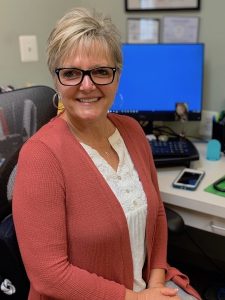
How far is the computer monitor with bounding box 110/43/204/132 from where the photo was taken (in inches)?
66.0

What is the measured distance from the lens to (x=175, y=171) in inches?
61.3

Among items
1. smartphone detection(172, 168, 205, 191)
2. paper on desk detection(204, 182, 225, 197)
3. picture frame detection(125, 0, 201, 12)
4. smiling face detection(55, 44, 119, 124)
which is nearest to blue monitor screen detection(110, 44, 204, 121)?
picture frame detection(125, 0, 201, 12)

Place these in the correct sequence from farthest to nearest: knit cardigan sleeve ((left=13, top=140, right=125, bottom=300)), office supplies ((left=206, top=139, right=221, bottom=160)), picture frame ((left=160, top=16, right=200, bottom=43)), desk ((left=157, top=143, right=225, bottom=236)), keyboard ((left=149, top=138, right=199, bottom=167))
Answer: picture frame ((left=160, top=16, right=200, bottom=43)) → office supplies ((left=206, top=139, right=221, bottom=160)) → keyboard ((left=149, top=138, right=199, bottom=167)) → desk ((left=157, top=143, right=225, bottom=236)) → knit cardigan sleeve ((left=13, top=140, right=125, bottom=300))

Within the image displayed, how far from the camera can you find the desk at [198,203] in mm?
1294

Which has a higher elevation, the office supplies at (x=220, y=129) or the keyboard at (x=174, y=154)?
the office supplies at (x=220, y=129)

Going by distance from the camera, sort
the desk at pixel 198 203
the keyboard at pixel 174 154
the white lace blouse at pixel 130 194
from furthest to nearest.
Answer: the keyboard at pixel 174 154
the desk at pixel 198 203
the white lace blouse at pixel 130 194

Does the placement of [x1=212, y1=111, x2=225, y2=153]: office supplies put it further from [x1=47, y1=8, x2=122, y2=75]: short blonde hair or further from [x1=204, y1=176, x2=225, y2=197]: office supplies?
[x1=47, y1=8, x2=122, y2=75]: short blonde hair

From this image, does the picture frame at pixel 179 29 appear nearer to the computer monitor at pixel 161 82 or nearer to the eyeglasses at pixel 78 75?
the computer monitor at pixel 161 82

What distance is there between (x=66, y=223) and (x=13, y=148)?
0.32m

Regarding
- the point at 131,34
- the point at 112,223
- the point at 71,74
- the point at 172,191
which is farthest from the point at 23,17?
the point at 112,223

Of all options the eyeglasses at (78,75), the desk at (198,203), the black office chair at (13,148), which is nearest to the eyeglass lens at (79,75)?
the eyeglasses at (78,75)

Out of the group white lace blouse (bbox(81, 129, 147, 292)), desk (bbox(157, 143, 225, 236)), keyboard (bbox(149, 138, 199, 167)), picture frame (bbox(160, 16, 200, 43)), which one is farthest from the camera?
picture frame (bbox(160, 16, 200, 43))

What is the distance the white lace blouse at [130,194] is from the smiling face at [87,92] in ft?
0.32

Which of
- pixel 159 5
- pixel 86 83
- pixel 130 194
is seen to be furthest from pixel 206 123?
pixel 86 83
